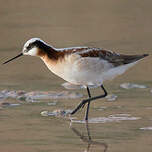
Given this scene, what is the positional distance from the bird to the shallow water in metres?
0.47

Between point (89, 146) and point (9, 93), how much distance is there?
297 centimetres

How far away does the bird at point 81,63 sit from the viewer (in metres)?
10.4

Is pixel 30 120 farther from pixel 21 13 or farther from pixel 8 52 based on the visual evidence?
pixel 21 13

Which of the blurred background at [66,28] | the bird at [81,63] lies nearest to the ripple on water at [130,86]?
the blurred background at [66,28]

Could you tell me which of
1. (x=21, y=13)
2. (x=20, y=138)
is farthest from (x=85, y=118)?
(x=21, y=13)

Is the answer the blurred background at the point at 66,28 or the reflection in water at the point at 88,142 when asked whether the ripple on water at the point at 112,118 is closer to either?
the reflection in water at the point at 88,142

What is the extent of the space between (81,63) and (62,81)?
2.21 meters

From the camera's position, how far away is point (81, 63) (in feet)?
33.9

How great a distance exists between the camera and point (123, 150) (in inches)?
337

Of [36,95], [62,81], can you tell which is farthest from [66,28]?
[36,95]

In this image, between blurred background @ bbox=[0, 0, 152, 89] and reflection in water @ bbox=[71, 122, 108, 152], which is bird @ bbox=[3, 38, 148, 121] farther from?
blurred background @ bbox=[0, 0, 152, 89]

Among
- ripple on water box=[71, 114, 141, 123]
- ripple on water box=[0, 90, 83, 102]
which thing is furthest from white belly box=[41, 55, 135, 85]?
ripple on water box=[0, 90, 83, 102]

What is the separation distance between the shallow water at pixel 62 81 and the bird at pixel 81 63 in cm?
47

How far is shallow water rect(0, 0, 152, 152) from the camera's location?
29.9 ft
